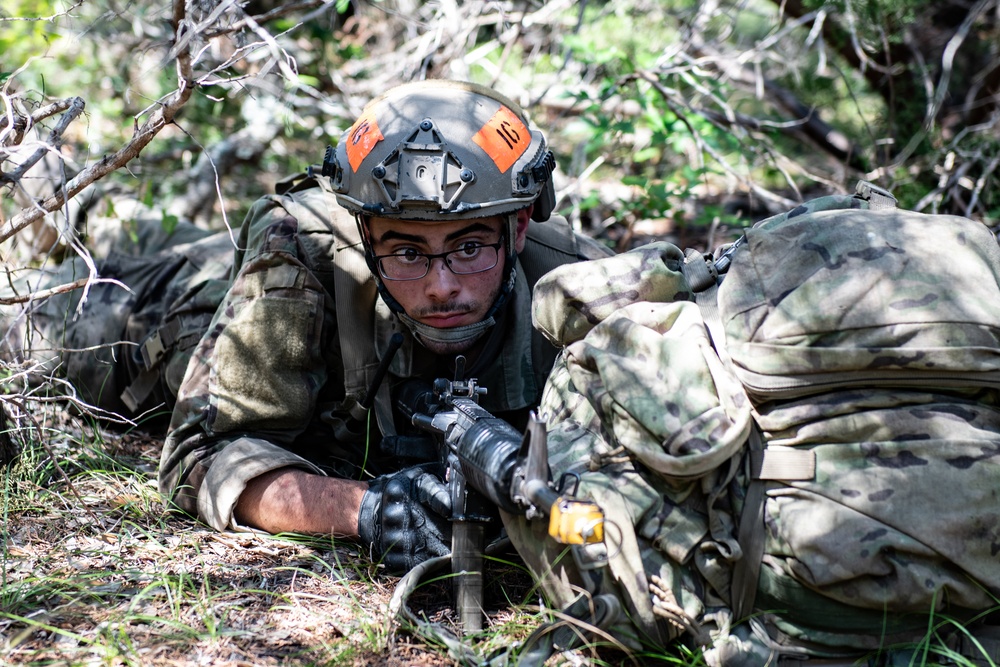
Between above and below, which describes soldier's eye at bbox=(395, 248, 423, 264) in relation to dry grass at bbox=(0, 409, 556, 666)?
above

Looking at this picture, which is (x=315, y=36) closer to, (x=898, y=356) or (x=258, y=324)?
(x=258, y=324)

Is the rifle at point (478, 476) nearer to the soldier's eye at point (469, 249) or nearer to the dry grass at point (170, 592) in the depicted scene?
the dry grass at point (170, 592)

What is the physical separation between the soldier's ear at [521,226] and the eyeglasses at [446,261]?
0.75 feet

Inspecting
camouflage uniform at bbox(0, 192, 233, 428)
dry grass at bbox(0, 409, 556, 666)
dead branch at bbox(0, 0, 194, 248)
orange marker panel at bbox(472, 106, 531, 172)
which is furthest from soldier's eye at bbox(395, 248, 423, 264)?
camouflage uniform at bbox(0, 192, 233, 428)

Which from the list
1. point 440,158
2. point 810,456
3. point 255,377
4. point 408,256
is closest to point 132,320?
point 255,377

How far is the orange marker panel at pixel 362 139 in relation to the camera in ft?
10.9

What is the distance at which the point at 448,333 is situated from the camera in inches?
132

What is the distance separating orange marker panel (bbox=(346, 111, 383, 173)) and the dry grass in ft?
4.36

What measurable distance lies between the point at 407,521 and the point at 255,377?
0.86 m

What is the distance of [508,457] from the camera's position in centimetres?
236

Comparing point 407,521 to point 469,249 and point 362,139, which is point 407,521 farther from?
point 362,139

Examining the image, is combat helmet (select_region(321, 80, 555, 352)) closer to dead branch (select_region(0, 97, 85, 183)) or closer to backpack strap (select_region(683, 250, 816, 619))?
dead branch (select_region(0, 97, 85, 183))

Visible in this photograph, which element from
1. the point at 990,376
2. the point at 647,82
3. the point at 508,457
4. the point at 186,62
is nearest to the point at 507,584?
the point at 508,457

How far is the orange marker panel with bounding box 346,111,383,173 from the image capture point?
3312 mm
